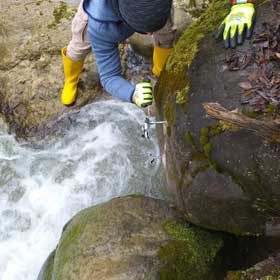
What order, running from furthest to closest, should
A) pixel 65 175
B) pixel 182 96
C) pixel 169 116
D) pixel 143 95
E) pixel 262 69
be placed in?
pixel 65 175 → pixel 143 95 → pixel 169 116 → pixel 182 96 → pixel 262 69

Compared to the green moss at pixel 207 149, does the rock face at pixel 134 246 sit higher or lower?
lower

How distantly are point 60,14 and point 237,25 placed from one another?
2.98m

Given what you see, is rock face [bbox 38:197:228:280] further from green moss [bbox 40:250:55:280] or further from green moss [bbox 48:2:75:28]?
green moss [bbox 48:2:75:28]

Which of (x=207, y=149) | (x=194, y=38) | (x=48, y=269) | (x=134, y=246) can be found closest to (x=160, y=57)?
(x=194, y=38)

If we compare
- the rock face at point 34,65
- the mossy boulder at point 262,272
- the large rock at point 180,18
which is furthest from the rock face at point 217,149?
the rock face at point 34,65

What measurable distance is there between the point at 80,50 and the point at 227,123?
2118 millimetres

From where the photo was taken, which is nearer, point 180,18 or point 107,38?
point 107,38

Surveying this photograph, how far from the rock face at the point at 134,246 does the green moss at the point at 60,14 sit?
257 cm

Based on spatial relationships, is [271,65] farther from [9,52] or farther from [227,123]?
[9,52]

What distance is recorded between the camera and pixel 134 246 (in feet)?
10.6

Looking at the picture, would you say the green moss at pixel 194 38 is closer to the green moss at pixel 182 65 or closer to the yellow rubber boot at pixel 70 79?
the green moss at pixel 182 65

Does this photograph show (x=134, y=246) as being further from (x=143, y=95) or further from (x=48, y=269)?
(x=143, y=95)

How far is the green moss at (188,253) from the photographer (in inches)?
124

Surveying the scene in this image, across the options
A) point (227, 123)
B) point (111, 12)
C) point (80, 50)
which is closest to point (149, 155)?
point (80, 50)
